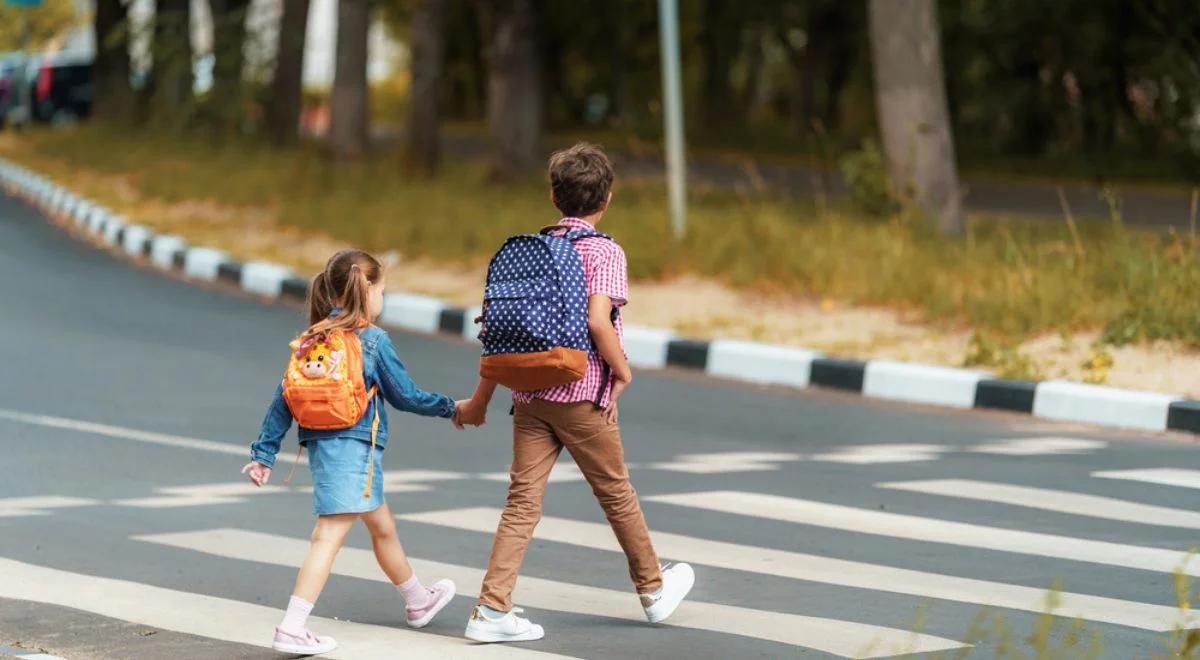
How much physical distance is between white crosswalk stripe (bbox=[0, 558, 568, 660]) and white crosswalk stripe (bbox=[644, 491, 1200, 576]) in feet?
6.97

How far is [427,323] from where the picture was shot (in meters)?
14.4

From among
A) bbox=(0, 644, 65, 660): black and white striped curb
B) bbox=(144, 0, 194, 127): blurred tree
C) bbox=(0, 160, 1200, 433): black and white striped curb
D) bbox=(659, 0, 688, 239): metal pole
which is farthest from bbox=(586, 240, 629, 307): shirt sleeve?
bbox=(144, 0, 194, 127): blurred tree

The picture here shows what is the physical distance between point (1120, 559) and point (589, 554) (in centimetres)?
170

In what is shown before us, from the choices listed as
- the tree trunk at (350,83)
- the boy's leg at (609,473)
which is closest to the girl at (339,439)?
the boy's leg at (609,473)

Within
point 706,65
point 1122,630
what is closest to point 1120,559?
point 1122,630

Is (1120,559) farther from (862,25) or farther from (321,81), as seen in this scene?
(321,81)

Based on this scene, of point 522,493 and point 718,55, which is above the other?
point 718,55

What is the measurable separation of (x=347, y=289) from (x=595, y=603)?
51.4 inches

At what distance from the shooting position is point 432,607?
595 cm

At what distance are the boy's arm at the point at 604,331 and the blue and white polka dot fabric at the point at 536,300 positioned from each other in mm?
24

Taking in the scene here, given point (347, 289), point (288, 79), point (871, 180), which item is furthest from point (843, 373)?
point (288, 79)

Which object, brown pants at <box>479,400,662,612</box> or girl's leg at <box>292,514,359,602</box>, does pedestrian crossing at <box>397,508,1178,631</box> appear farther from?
girl's leg at <box>292,514,359,602</box>

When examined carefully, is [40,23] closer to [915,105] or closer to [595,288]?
[915,105]

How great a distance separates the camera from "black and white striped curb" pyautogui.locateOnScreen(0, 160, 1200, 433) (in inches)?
403
